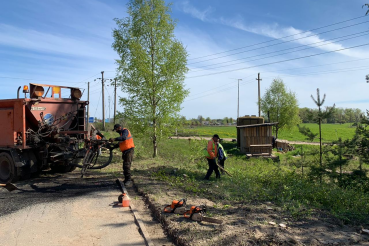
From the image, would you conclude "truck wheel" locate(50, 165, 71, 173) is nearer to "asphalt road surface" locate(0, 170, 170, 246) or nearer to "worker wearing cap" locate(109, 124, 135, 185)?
"asphalt road surface" locate(0, 170, 170, 246)

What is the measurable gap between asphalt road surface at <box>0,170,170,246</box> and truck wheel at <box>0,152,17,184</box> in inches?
25.6

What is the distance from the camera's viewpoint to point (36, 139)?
8.99 meters

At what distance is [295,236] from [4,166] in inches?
354

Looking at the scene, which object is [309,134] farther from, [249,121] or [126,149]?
[249,121]

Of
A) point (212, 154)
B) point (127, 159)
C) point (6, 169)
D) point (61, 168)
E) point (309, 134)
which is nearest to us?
point (127, 159)

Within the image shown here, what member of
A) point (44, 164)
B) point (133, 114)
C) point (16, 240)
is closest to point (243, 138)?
point (133, 114)

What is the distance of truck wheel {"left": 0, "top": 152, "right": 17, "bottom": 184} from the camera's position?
9.07 metres

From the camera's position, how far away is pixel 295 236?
442cm

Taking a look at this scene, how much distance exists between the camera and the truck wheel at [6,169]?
357 inches

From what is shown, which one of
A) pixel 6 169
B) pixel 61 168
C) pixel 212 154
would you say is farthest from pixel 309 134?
pixel 6 169

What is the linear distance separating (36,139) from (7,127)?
1.00 m

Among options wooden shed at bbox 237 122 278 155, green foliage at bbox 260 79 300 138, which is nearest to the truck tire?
wooden shed at bbox 237 122 278 155

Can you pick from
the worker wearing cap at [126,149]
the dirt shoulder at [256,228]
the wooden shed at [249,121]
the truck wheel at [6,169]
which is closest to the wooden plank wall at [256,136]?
the wooden shed at [249,121]

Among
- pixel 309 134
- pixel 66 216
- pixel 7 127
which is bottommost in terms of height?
pixel 66 216
